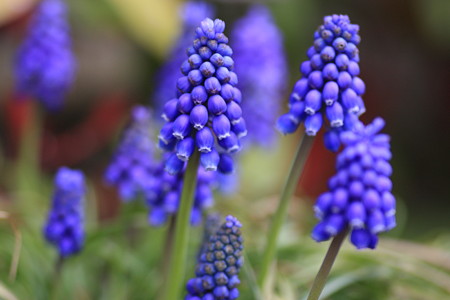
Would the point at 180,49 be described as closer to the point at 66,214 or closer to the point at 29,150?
the point at 29,150

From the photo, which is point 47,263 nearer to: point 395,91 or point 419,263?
point 419,263

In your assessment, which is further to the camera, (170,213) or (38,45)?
(38,45)

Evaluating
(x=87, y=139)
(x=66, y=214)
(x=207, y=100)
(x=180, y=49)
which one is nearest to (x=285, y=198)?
(x=207, y=100)

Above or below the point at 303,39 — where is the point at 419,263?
below

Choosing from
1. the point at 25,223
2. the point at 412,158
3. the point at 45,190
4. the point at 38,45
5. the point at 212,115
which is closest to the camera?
the point at 212,115

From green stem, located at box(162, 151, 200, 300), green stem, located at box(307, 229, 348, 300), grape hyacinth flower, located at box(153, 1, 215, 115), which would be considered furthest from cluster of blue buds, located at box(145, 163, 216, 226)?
grape hyacinth flower, located at box(153, 1, 215, 115)

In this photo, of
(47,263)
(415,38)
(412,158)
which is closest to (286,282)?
(47,263)

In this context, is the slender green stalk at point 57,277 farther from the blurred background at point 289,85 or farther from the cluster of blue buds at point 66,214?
the blurred background at point 289,85
